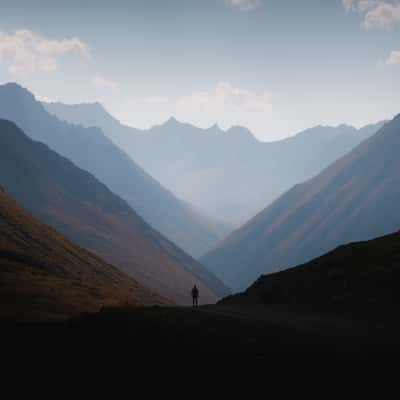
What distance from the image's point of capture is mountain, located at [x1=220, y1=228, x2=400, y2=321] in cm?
3088

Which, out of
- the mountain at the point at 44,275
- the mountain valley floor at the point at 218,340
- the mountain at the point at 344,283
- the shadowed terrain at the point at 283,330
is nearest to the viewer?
the mountain valley floor at the point at 218,340

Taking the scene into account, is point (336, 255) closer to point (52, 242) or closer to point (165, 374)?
point (165, 374)

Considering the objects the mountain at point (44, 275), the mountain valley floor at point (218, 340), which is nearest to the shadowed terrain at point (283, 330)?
the mountain valley floor at point (218, 340)

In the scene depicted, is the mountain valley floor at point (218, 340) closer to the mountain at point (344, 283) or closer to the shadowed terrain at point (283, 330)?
the shadowed terrain at point (283, 330)

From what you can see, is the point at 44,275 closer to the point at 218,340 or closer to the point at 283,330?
the point at 283,330

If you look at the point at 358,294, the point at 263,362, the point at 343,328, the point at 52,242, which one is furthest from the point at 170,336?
the point at 52,242

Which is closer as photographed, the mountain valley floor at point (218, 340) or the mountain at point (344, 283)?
the mountain valley floor at point (218, 340)

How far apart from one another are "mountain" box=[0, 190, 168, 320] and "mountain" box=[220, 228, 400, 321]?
2093cm

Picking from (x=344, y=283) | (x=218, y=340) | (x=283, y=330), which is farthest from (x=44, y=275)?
(x=218, y=340)

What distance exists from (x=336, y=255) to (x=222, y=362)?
→ 28665 mm

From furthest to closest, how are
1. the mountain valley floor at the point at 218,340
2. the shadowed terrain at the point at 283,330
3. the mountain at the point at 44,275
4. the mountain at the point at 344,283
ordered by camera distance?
the mountain at the point at 44,275 → the mountain at the point at 344,283 → the shadowed terrain at the point at 283,330 → the mountain valley floor at the point at 218,340

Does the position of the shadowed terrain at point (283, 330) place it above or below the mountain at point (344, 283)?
below

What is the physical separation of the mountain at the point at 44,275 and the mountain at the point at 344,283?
68.7 ft

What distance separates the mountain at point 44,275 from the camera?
49625 mm
